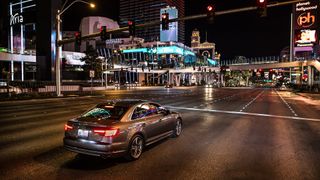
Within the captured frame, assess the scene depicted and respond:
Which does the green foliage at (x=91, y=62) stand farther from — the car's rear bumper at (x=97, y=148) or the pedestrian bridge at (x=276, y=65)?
the car's rear bumper at (x=97, y=148)

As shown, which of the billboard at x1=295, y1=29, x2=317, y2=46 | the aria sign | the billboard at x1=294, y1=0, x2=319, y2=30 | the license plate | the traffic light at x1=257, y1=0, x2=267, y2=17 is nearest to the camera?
the license plate

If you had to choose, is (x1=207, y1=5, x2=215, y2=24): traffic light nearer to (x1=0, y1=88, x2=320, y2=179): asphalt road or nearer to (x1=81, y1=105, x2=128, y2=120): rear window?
(x1=0, y1=88, x2=320, y2=179): asphalt road

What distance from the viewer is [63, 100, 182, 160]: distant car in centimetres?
656

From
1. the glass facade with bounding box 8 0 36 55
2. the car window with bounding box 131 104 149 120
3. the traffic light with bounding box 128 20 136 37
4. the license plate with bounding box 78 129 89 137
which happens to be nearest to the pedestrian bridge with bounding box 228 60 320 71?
the traffic light with bounding box 128 20 136 37

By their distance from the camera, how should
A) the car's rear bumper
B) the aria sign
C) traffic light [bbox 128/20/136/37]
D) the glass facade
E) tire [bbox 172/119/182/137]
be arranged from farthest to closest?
the aria sign < the glass facade < traffic light [bbox 128/20/136/37] < tire [bbox 172/119/182/137] < the car's rear bumper

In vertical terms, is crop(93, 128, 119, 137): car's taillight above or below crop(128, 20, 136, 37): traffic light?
below

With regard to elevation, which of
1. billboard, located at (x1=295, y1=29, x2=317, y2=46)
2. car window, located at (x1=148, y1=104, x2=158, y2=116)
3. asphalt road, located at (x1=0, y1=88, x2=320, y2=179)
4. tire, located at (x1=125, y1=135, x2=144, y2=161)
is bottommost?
asphalt road, located at (x1=0, y1=88, x2=320, y2=179)

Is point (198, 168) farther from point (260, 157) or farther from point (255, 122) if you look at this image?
point (255, 122)

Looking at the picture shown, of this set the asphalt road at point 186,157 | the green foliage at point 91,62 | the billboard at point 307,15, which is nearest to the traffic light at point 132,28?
the asphalt road at point 186,157

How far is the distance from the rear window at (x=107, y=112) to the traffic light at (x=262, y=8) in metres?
12.0

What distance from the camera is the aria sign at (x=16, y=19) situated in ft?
193

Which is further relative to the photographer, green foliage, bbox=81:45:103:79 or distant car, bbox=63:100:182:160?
green foliage, bbox=81:45:103:79

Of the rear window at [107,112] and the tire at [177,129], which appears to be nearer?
the rear window at [107,112]

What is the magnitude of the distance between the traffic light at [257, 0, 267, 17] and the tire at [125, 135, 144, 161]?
12.1 meters
